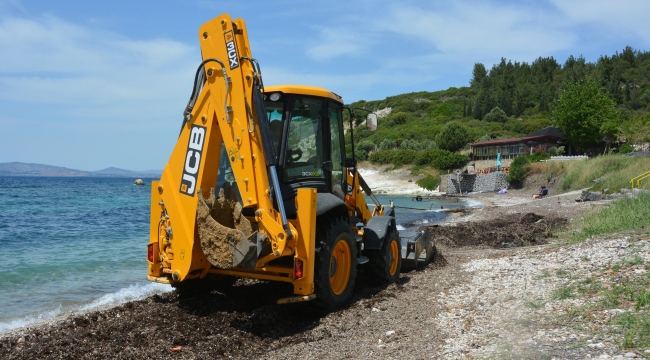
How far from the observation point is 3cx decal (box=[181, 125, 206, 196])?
19.2ft

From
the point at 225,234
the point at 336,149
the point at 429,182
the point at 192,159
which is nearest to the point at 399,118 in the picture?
the point at 429,182

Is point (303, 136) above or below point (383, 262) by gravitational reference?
above

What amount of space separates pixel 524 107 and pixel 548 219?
8049cm

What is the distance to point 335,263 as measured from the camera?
6.59 meters

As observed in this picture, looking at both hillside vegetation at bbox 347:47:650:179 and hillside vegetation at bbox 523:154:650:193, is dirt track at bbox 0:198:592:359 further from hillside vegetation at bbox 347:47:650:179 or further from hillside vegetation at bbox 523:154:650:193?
hillside vegetation at bbox 347:47:650:179

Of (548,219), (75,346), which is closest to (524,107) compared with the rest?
(548,219)

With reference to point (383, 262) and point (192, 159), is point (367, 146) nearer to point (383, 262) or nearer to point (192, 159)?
point (383, 262)

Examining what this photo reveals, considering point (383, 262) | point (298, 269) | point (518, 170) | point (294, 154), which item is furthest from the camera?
point (518, 170)

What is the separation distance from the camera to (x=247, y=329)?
5766mm

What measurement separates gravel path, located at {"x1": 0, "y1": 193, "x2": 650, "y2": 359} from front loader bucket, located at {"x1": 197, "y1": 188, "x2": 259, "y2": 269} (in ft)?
2.82

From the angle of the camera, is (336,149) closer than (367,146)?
Yes

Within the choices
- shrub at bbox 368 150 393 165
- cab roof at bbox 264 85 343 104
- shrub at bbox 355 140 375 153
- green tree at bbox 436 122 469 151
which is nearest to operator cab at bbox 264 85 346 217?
cab roof at bbox 264 85 343 104

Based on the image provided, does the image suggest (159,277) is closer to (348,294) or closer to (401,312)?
(348,294)

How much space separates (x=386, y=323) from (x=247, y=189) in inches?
87.7
